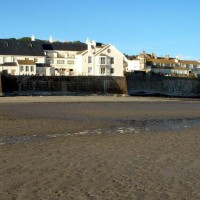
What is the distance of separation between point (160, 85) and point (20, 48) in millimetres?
36208

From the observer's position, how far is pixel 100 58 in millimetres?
84000

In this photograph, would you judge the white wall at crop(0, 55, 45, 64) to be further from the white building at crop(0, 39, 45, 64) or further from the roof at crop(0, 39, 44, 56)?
the roof at crop(0, 39, 44, 56)

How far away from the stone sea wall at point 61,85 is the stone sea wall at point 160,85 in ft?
9.06

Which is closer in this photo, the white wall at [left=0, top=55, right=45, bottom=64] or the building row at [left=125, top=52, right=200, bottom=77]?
the white wall at [left=0, top=55, right=45, bottom=64]

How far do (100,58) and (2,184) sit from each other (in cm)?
7703

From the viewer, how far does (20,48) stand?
9125 centimetres

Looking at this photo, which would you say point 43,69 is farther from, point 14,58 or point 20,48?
point 20,48

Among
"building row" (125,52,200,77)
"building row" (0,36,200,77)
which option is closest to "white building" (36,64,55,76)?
"building row" (0,36,200,77)

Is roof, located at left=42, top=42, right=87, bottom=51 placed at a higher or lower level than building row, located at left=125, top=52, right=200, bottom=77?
higher

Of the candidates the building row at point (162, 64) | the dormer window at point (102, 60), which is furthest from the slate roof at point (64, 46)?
the dormer window at point (102, 60)

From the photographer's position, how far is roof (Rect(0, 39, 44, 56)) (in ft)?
293

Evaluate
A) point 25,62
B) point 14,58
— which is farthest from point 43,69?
point 14,58

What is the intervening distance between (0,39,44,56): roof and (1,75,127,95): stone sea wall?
3430 centimetres

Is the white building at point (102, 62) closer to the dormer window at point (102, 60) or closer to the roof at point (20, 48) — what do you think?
the dormer window at point (102, 60)
